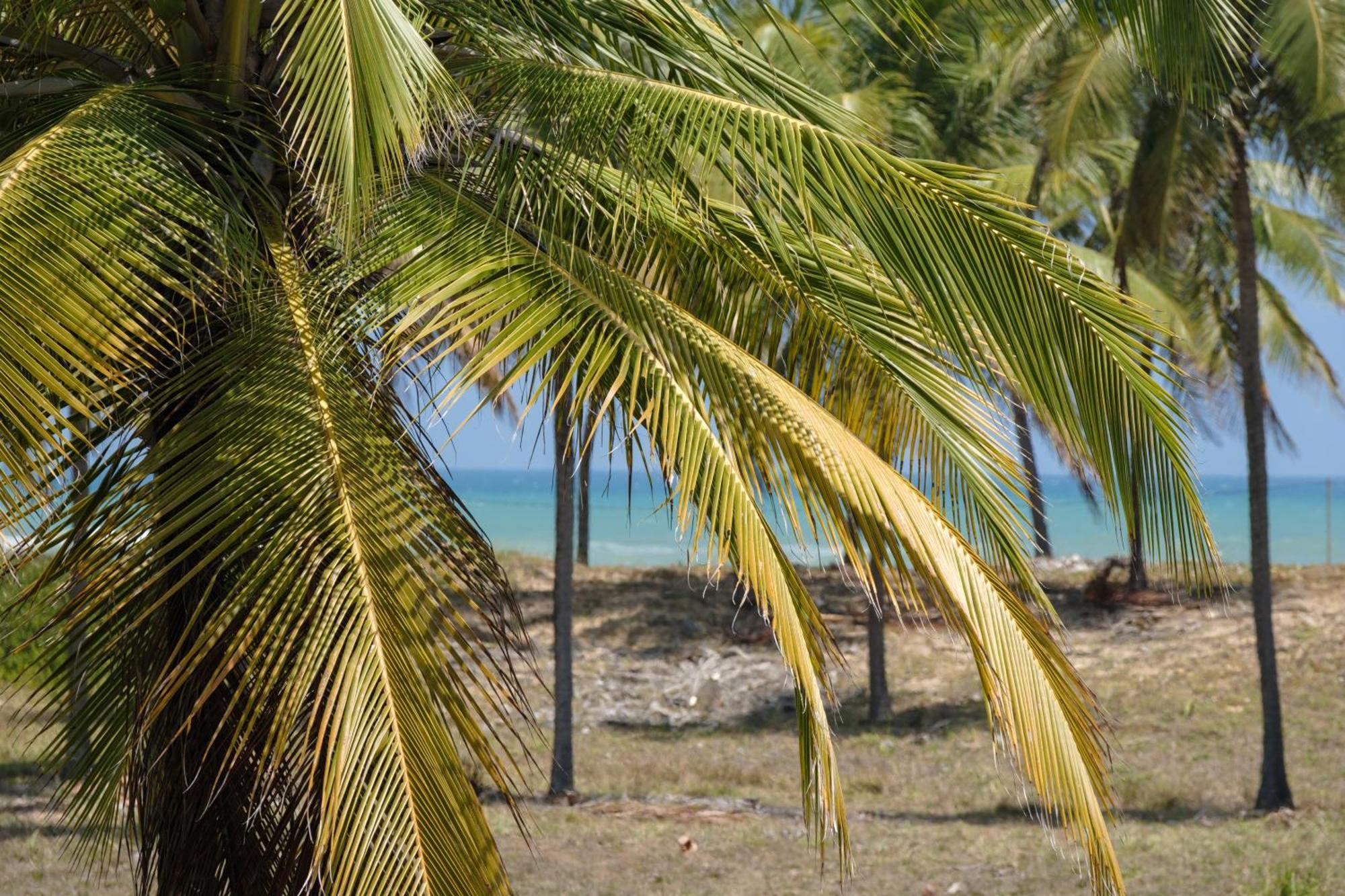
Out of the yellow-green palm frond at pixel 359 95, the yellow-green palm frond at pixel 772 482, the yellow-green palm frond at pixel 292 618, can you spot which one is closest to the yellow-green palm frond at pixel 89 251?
the yellow-green palm frond at pixel 292 618

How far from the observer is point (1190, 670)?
18.0 meters

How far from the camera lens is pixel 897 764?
14.5 m

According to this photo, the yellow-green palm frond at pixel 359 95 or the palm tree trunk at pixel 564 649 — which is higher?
the yellow-green palm frond at pixel 359 95

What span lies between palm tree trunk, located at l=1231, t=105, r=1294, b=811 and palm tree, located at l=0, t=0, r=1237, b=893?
353 inches

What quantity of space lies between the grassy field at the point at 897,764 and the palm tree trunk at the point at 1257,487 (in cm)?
44

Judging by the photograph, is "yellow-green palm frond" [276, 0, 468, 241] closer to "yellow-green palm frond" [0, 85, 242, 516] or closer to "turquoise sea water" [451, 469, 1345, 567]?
"yellow-green palm frond" [0, 85, 242, 516]

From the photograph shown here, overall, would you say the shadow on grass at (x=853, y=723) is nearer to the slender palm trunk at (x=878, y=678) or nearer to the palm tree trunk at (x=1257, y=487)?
the slender palm trunk at (x=878, y=678)

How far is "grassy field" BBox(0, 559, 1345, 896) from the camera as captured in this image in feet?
29.8

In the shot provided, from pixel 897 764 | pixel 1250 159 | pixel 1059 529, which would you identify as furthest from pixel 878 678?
pixel 1059 529

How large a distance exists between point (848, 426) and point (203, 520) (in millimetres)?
2110

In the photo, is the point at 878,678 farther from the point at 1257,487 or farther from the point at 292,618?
the point at 292,618

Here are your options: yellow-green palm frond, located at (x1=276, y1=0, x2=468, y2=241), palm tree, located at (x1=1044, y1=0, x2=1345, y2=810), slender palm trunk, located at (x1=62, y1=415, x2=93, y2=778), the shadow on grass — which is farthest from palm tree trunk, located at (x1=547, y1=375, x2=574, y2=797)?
yellow-green palm frond, located at (x1=276, y1=0, x2=468, y2=241)

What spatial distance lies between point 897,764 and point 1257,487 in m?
4.96

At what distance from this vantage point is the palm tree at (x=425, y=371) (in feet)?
9.96
